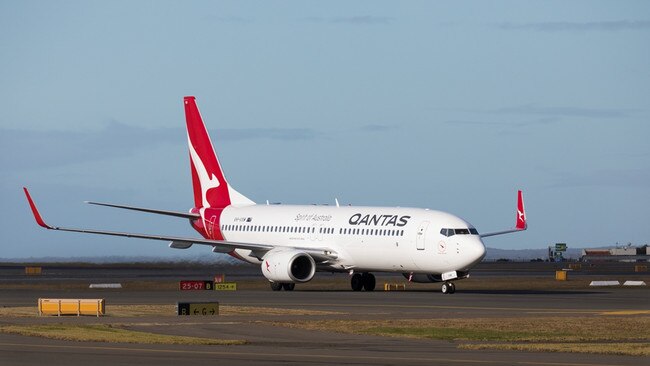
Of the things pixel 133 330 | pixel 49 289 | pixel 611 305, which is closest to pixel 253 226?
pixel 49 289

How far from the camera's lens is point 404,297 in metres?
56.6

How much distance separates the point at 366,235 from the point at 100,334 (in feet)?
104

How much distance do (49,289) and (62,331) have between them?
3461 centimetres

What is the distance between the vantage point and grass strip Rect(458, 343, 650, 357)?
29.4 meters

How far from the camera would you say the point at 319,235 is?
6675 cm

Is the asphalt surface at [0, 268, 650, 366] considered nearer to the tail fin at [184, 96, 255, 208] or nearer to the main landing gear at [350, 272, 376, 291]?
the main landing gear at [350, 272, 376, 291]

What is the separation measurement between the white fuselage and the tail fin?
169cm

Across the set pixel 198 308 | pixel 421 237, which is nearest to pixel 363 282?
pixel 421 237

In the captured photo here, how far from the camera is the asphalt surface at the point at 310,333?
27.1m

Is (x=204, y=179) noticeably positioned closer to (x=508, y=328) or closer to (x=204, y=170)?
(x=204, y=170)

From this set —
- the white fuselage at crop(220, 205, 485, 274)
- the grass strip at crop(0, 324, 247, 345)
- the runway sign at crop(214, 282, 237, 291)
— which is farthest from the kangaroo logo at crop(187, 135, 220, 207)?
the grass strip at crop(0, 324, 247, 345)

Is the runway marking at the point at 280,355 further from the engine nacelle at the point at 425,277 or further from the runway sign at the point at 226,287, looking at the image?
the runway sign at the point at 226,287

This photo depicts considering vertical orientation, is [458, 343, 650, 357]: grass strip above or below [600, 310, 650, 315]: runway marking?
below

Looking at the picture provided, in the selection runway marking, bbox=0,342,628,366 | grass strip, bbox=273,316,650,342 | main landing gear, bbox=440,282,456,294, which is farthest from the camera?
main landing gear, bbox=440,282,456,294
